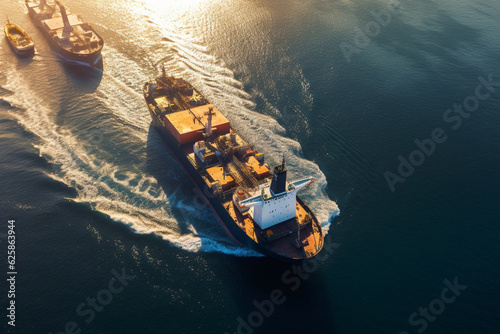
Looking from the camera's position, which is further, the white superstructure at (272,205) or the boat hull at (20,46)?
the boat hull at (20,46)

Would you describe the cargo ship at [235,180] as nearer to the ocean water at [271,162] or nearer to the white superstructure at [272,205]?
the white superstructure at [272,205]

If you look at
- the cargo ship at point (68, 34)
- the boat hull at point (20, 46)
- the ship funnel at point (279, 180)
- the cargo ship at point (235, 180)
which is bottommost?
the boat hull at point (20, 46)

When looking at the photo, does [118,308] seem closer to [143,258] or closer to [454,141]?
[143,258]

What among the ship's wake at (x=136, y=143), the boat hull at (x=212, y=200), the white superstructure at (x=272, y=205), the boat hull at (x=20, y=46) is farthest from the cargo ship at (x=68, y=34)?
the white superstructure at (x=272, y=205)

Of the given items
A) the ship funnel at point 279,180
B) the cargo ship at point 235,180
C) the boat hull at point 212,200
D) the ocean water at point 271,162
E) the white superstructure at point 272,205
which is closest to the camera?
the ocean water at point 271,162

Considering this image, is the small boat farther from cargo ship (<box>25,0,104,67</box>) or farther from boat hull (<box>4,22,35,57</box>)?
cargo ship (<box>25,0,104,67</box>)

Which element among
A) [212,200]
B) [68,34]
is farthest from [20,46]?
[212,200]

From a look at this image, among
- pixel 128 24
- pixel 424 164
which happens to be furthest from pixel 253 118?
pixel 128 24
